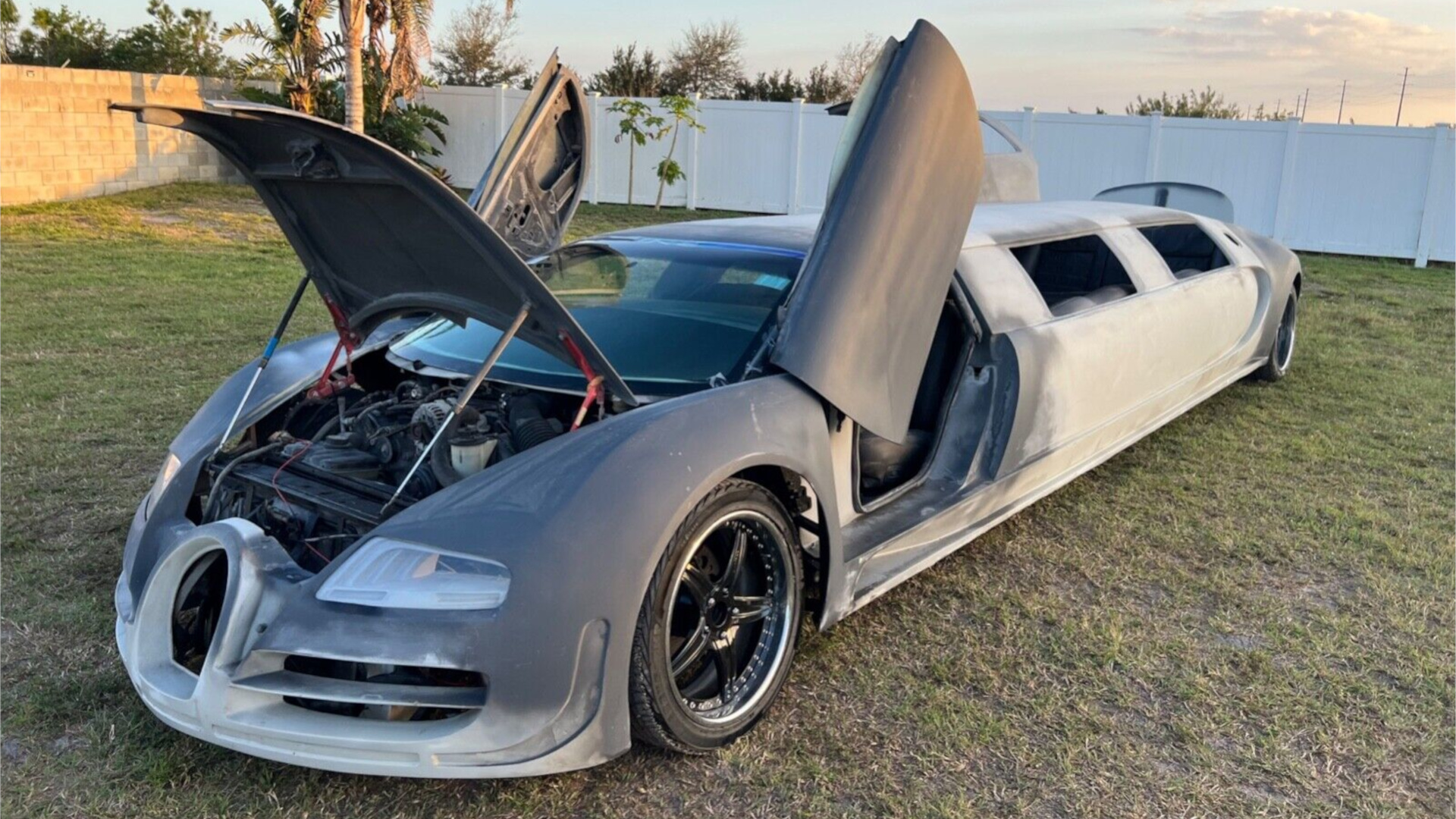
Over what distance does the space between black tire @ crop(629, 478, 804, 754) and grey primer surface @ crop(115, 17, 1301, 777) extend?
0.25 feet

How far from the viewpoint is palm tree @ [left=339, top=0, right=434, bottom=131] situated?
15.9 m

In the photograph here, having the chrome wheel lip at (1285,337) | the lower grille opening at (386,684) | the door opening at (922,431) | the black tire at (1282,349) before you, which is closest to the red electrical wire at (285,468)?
the lower grille opening at (386,684)

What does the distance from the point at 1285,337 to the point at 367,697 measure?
21.4 ft

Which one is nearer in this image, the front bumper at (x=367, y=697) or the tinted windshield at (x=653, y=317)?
the front bumper at (x=367, y=697)

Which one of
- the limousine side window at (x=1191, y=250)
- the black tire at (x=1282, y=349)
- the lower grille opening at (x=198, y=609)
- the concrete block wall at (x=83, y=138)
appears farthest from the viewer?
the concrete block wall at (x=83, y=138)

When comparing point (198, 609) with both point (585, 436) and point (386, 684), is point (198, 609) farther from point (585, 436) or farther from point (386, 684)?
point (585, 436)

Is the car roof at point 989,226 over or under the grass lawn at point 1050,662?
over

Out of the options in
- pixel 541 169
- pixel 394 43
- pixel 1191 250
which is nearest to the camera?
pixel 541 169

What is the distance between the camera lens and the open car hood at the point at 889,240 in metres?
2.89

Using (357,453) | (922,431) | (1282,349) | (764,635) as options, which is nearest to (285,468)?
(357,453)

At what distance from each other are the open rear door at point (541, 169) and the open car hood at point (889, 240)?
4.13ft

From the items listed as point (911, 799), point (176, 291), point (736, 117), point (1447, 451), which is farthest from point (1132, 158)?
point (911, 799)

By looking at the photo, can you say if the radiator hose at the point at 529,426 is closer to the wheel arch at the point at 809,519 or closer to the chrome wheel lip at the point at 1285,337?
the wheel arch at the point at 809,519

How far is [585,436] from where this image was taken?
8.18 ft
